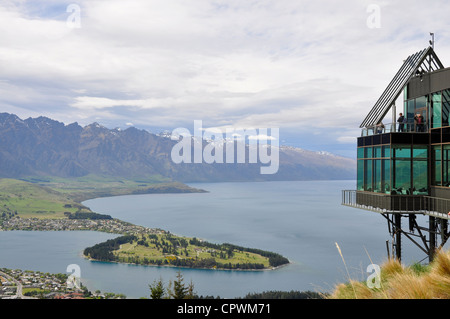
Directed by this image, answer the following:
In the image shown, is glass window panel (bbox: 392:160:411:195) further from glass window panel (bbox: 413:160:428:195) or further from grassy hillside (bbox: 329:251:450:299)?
grassy hillside (bbox: 329:251:450:299)

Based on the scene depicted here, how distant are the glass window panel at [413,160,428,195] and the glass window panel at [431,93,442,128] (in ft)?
8.05

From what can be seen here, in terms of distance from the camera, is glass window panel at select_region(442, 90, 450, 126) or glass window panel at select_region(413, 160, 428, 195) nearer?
glass window panel at select_region(442, 90, 450, 126)

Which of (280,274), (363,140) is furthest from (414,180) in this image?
(280,274)

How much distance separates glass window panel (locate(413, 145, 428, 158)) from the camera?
23.2m

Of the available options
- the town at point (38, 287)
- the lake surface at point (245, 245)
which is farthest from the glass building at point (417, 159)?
the town at point (38, 287)

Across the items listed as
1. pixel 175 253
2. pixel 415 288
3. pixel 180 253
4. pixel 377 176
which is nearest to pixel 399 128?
pixel 377 176

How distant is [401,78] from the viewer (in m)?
27.0

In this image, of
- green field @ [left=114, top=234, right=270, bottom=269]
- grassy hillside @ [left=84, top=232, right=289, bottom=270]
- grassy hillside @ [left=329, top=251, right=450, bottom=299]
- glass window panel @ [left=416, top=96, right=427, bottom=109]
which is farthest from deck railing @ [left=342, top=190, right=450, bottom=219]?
green field @ [left=114, top=234, right=270, bottom=269]

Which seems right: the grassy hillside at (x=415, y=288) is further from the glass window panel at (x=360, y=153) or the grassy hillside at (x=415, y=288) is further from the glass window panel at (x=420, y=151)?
the glass window panel at (x=360, y=153)

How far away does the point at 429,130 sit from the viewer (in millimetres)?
23344

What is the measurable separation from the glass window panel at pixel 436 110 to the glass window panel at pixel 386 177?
Result: 11.6 feet
